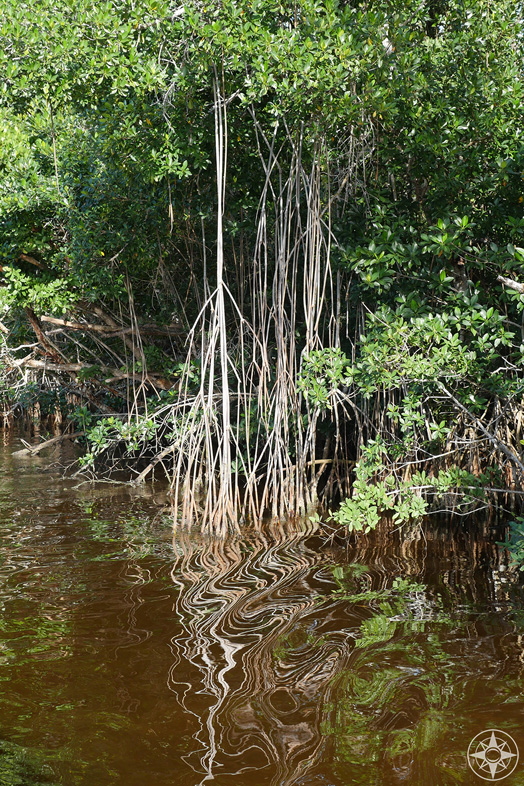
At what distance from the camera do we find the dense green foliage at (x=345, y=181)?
420 cm

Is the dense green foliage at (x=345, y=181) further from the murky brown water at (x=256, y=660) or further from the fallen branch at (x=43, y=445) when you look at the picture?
the fallen branch at (x=43, y=445)

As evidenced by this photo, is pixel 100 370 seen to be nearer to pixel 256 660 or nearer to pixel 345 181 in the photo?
pixel 345 181

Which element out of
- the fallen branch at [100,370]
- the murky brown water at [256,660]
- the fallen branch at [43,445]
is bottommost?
the murky brown water at [256,660]

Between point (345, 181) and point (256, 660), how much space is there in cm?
361

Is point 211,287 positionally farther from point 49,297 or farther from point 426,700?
point 426,700

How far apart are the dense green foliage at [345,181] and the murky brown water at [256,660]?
55 centimetres

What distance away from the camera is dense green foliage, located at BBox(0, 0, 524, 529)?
13.8ft

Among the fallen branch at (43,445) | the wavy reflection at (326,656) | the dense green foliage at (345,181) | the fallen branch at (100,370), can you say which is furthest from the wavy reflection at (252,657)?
the fallen branch at (43,445)

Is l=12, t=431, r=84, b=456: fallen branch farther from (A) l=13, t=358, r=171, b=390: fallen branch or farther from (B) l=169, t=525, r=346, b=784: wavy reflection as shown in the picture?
(B) l=169, t=525, r=346, b=784: wavy reflection

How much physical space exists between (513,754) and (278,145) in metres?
4.65

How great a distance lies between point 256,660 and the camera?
9.58 ft

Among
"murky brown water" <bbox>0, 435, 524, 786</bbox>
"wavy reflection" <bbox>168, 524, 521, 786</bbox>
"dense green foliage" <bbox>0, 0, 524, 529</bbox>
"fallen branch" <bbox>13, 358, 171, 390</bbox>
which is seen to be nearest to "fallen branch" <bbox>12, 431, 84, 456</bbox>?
"fallen branch" <bbox>13, 358, 171, 390</bbox>

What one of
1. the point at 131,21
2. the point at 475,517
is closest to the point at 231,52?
the point at 131,21

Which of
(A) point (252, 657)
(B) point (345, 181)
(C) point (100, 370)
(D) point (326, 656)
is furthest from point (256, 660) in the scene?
(C) point (100, 370)
